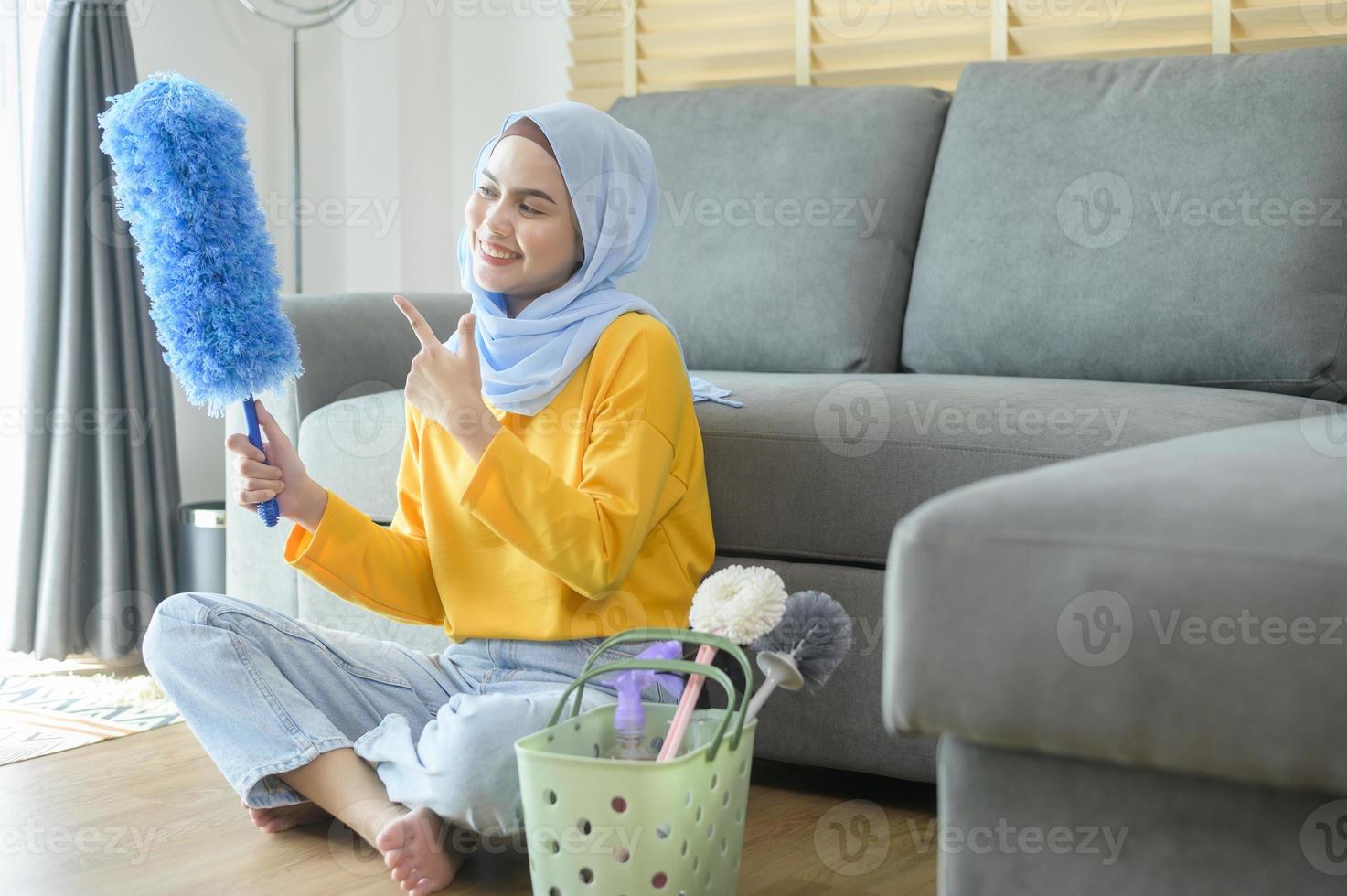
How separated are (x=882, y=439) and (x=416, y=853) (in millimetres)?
682

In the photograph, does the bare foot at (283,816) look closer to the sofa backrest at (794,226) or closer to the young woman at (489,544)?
the young woman at (489,544)

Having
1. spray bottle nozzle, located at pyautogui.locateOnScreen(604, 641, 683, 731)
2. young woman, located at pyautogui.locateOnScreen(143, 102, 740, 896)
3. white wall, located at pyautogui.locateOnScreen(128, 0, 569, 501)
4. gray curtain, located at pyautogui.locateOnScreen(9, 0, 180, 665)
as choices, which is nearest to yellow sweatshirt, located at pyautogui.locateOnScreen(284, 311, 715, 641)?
young woman, located at pyautogui.locateOnScreen(143, 102, 740, 896)

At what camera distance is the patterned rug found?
190cm

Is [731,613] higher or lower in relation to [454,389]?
lower

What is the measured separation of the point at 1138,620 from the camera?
848mm

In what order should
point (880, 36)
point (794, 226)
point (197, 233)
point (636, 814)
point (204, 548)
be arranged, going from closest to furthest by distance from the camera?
point (636, 814), point (197, 233), point (794, 226), point (204, 548), point (880, 36)

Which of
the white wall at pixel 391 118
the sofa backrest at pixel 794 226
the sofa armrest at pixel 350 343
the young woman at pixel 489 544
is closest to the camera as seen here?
the young woman at pixel 489 544

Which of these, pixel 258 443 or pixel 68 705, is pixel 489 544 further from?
pixel 68 705

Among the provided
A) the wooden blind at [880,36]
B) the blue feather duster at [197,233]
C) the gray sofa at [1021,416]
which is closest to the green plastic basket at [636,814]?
the gray sofa at [1021,416]

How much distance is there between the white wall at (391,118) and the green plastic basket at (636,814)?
2.02m

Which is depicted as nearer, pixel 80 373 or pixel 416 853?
pixel 416 853

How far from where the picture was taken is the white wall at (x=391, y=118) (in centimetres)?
305

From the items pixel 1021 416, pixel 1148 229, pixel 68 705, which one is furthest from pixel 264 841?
pixel 1148 229

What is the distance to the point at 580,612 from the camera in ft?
4.83
